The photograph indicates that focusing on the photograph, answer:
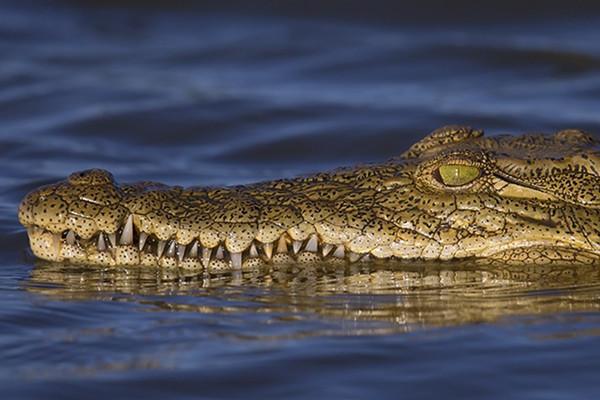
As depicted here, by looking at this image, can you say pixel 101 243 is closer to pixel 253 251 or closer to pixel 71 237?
pixel 71 237

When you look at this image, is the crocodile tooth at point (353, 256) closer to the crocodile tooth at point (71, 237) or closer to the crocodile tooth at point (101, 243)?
the crocodile tooth at point (101, 243)

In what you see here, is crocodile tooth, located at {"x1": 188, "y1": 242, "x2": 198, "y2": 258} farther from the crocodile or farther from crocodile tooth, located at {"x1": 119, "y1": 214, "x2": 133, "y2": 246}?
crocodile tooth, located at {"x1": 119, "y1": 214, "x2": 133, "y2": 246}

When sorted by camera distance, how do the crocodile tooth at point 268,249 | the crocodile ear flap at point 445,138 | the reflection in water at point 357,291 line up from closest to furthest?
the reflection in water at point 357,291
the crocodile tooth at point 268,249
the crocodile ear flap at point 445,138

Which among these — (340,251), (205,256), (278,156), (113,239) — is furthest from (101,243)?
(278,156)

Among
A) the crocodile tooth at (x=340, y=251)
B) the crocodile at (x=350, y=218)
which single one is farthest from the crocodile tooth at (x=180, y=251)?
the crocodile tooth at (x=340, y=251)

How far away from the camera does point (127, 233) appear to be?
7.56 m

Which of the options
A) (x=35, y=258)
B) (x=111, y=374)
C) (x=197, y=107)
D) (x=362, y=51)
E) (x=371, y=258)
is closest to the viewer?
(x=111, y=374)

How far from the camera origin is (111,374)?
575cm

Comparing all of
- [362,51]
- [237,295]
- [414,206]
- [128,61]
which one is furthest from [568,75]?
[237,295]

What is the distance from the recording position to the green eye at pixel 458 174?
7.66 meters

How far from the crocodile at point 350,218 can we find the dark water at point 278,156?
11 centimetres

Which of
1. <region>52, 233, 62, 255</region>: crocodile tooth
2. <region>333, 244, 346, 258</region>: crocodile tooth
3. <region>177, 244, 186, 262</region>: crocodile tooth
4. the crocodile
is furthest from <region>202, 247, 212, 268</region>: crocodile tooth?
<region>52, 233, 62, 255</region>: crocodile tooth

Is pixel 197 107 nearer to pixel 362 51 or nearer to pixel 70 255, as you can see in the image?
pixel 362 51

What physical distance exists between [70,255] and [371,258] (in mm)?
1579
